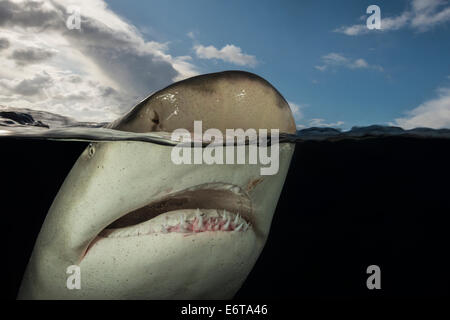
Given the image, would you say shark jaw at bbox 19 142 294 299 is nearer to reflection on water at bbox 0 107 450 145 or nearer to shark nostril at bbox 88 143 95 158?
shark nostril at bbox 88 143 95 158

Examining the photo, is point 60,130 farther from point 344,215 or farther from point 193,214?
point 344,215

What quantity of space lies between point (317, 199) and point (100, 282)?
15.2 meters

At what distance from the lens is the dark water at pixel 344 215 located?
33.9ft

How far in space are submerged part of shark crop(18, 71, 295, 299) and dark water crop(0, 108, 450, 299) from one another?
7394mm

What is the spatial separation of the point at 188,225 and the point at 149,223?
22cm

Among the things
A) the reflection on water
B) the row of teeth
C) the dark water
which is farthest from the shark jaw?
the dark water

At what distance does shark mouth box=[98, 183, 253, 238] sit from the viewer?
66.7 inches

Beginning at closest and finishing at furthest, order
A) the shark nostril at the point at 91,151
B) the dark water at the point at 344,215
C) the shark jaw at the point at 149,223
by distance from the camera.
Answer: the shark jaw at the point at 149,223 → the shark nostril at the point at 91,151 → the dark water at the point at 344,215

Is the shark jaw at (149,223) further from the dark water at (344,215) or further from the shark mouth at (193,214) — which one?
the dark water at (344,215)

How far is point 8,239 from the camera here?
14.6 meters

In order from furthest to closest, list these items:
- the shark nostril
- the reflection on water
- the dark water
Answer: the dark water < the reflection on water < the shark nostril

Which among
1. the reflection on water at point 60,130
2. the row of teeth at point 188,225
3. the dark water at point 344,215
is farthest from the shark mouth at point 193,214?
the dark water at point 344,215

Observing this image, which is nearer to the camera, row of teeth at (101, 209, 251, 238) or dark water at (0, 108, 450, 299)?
row of teeth at (101, 209, 251, 238)
